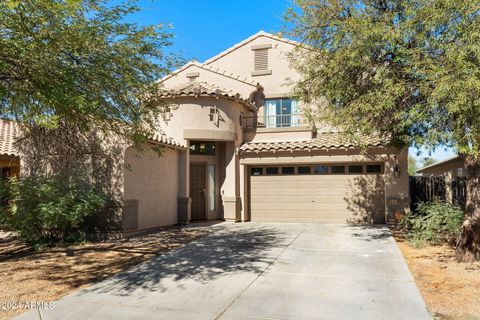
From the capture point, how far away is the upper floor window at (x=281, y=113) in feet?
58.1

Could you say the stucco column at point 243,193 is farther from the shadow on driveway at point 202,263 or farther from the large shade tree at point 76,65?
the large shade tree at point 76,65

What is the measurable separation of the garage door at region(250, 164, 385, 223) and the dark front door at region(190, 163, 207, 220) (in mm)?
2093

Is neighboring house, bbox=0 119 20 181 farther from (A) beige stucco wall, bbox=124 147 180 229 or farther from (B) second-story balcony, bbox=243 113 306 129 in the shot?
(B) second-story balcony, bbox=243 113 306 129

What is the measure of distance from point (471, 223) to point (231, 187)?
954 cm

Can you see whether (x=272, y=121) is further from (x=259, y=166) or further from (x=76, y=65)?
(x=76, y=65)

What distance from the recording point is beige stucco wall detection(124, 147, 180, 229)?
41.6ft

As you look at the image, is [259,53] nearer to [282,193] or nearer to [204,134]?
[204,134]

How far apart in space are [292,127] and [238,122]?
2.44 meters

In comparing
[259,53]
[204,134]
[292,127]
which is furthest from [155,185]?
[259,53]

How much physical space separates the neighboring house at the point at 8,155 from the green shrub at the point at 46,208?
136 inches

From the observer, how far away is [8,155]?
563 inches

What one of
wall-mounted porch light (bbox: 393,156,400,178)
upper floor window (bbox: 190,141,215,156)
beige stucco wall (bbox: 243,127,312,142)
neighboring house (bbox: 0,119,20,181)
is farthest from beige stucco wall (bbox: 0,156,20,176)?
wall-mounted porch light (bbox: 393,156,400,178)

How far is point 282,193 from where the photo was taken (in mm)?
16422

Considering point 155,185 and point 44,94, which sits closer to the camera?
point 44,94
